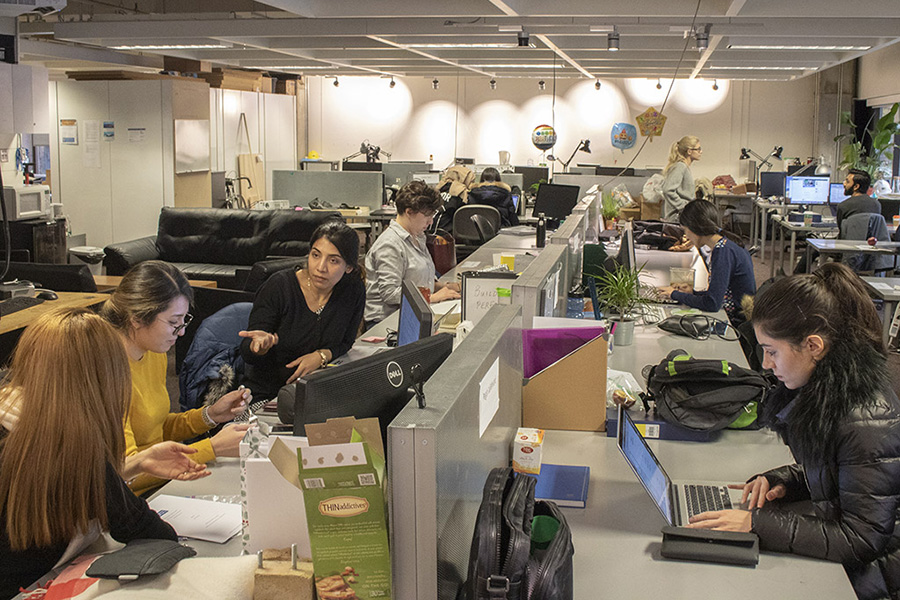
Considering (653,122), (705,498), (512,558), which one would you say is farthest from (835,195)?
(512,558)

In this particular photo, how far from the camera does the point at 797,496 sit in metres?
2.15

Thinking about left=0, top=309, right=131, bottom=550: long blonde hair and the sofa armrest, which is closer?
left=0, top=309, right=131, bottom=550: long blonde hair

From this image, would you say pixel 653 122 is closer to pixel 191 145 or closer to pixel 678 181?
pixel 678 181

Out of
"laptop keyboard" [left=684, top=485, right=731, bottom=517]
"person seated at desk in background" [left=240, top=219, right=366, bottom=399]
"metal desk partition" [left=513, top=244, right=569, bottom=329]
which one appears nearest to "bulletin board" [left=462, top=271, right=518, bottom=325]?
"metal desk partition" [left=513, top=244, right=569, bottom=329]

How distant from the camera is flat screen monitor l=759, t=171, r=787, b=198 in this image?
494 inches

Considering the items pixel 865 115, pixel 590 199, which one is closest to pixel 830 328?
pixel 590 199

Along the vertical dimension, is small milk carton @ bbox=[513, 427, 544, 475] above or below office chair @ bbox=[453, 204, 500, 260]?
below

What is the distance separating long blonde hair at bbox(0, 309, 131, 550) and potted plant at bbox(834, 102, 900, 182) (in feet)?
38.8

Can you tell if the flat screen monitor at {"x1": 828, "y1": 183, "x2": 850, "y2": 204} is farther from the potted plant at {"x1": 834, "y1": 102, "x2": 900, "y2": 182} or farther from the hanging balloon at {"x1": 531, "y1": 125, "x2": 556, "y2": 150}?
the hanging balloon at {"x1": 531, "y1": 125, "x2": 556, "y2": 150}

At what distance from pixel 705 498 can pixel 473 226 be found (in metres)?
5.90

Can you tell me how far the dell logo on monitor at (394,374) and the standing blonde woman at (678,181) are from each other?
7.32m

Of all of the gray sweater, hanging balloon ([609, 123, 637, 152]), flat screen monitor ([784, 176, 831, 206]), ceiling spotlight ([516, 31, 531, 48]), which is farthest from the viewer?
hanging balloon ([609, 123, 637, 152])

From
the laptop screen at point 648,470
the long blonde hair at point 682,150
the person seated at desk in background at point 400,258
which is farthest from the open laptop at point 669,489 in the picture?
the long blonde hair at point 682,150

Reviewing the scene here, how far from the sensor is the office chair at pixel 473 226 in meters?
7.84
